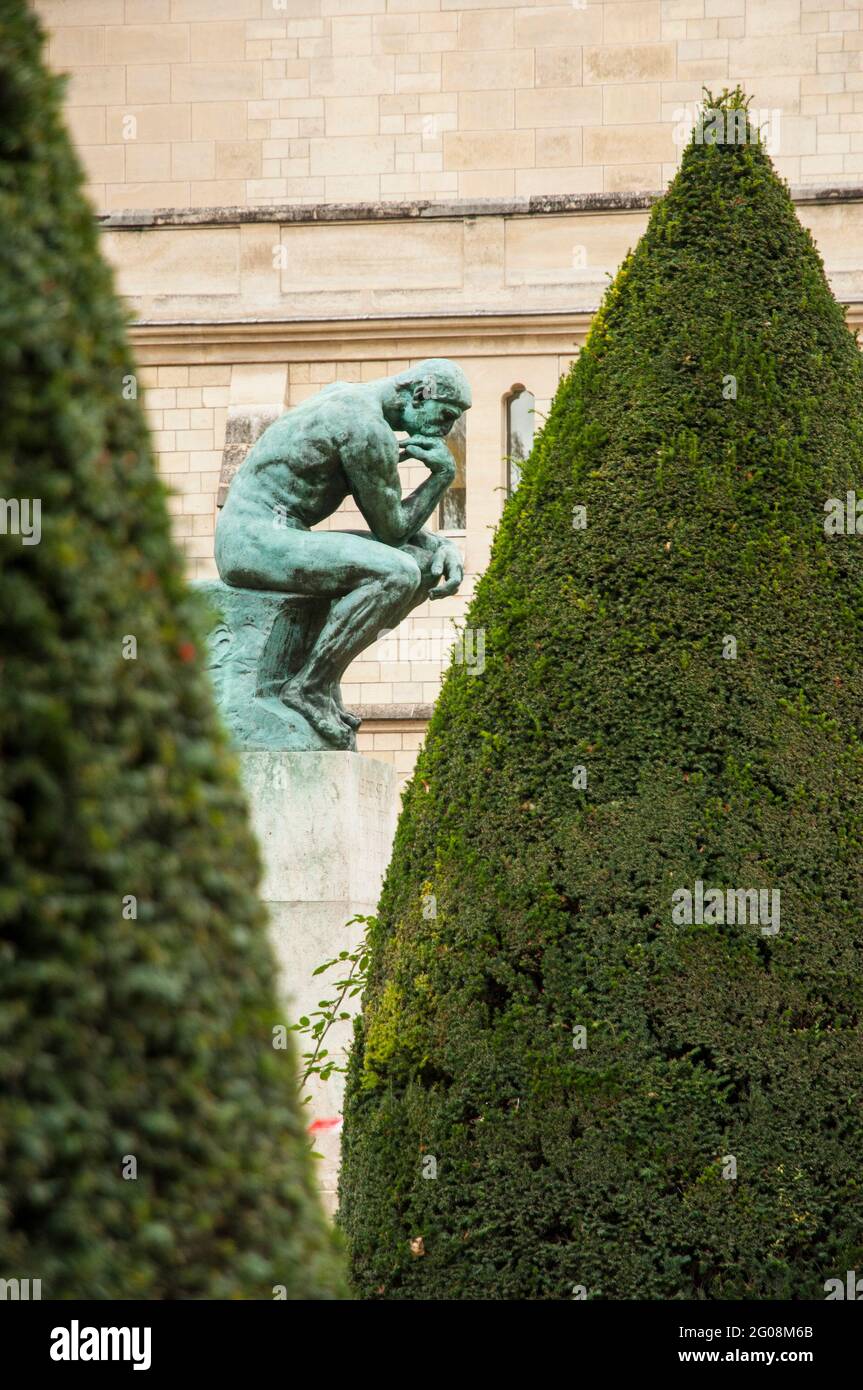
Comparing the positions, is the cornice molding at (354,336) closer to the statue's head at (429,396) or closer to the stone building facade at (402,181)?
the stone building facade at (402,181)

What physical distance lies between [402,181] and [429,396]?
1500 cm

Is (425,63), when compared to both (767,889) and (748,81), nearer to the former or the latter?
(748,81)

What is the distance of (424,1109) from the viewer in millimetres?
4523

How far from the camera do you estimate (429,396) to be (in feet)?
23.3

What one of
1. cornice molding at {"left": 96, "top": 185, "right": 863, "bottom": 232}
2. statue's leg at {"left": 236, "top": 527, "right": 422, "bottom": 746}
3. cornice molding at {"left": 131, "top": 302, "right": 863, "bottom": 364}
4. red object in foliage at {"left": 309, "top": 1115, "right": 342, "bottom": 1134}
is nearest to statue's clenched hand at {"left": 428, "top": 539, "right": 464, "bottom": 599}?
statue's leg at {"left": 236, "top": 527, "right": 422, "bottom": 746}

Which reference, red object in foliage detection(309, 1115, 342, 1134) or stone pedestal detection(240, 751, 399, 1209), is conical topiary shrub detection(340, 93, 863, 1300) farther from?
stone pedestal detection(240, 751, 399, 1209)

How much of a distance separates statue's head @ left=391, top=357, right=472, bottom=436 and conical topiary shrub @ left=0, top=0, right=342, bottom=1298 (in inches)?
194

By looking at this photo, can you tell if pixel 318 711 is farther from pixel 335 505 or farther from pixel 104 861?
pixel 104 861

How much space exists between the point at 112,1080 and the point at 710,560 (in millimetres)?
3031

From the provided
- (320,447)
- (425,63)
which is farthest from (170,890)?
(425,63)

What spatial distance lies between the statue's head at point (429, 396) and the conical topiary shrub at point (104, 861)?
16.2 ft

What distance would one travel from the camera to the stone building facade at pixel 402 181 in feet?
61.2

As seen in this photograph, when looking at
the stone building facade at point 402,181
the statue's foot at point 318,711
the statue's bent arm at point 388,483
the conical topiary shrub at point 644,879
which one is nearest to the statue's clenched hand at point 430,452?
the statue's bent arm at point 388,483

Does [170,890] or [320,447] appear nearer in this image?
[170,890]
